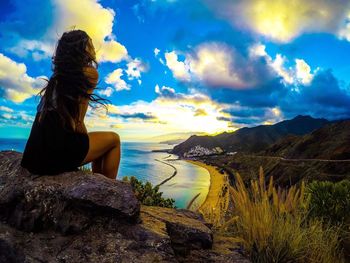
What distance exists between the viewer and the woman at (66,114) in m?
4.58

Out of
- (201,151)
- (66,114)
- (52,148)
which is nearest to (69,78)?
(66,114)

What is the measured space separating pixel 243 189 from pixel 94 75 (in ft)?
8.10

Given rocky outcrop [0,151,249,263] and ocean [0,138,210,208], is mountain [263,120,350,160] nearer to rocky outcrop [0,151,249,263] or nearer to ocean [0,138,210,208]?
ocean [0,138,210,208]

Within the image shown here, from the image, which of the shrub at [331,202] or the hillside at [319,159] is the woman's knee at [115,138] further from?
the hillside at [319,159]

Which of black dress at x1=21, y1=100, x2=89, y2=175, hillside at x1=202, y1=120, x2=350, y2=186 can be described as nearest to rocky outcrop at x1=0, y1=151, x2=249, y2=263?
black dress at x1=21, y1=100, x2=89, y2=175

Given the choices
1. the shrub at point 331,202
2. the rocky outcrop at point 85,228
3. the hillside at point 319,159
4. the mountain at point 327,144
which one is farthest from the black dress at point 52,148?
the mountain at point 327,144

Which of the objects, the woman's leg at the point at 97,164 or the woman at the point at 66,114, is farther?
the woman's leg at the point at 97,164

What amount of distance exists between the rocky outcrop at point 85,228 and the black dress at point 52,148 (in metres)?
0.13

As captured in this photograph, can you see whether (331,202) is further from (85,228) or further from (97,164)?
(85,228)

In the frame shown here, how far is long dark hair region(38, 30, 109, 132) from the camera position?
4.74 meters

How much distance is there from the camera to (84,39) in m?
4.83

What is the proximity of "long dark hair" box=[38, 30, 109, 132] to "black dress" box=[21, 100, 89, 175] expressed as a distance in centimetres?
11

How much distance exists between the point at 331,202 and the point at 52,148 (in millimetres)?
6703

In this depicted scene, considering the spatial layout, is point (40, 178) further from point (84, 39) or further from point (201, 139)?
point (201, 139)
